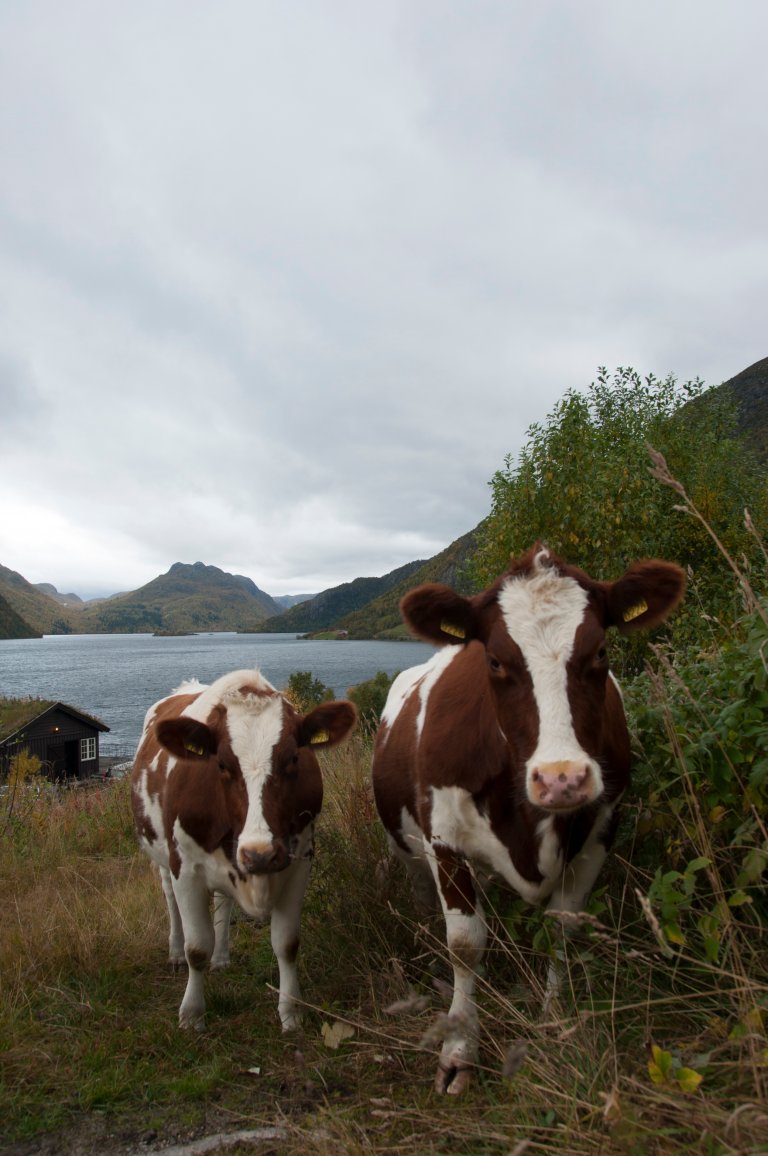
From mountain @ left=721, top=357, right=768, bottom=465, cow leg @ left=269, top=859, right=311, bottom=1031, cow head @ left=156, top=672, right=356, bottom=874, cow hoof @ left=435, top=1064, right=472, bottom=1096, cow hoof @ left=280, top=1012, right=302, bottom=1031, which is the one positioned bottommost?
cow hoof @ left=280, top=1012, right=302, bottom=1031

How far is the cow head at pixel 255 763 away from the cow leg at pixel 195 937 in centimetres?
38

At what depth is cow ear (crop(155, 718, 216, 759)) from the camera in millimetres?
4691

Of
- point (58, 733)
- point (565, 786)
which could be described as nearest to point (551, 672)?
point (565, 786)

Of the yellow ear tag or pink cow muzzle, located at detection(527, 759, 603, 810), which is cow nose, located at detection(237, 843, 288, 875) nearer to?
pink cow muzzle, located at detection(527, 759, 603, 810)

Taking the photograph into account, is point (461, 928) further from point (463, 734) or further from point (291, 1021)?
point (291, 1021)

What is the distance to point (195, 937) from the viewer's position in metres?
4.84

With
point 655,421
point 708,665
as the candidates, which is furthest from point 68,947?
point 655,421

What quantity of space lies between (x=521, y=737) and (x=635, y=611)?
968 millimetres

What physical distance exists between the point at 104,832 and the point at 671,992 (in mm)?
8437

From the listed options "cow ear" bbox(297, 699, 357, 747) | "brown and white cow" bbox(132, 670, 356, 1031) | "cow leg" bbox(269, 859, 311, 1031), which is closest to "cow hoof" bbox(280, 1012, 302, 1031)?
"brown and white cow" bbox(132, 670, 356, 1031)

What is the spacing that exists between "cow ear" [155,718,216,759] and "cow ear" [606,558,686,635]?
268 centimetres

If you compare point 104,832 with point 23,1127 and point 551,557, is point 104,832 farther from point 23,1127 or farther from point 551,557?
Answer: point 551,557

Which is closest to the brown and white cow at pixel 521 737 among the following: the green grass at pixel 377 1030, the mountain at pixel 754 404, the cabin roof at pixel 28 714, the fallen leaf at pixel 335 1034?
the green grass at pixel 377 1030

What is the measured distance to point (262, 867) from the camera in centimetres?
421
